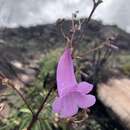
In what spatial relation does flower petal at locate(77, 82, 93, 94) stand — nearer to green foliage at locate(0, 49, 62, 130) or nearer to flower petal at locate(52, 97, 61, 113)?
flower petal at locate(52, 97, 61, 113)

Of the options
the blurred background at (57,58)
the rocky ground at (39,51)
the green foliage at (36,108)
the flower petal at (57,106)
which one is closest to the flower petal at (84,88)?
the flower petal at (57,106)

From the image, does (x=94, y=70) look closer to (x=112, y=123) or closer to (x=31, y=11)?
(x=112, y=123)

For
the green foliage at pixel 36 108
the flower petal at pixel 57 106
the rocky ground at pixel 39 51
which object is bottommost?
the rocky ground at pixel 39 51

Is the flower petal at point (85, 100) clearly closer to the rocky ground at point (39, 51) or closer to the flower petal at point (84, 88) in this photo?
the flower petal at point (84, 88)

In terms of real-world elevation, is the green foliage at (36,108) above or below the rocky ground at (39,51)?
above

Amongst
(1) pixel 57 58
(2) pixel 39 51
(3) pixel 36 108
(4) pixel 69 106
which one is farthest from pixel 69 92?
(2) pixel 39 51

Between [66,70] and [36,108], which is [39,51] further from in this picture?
[66,70]

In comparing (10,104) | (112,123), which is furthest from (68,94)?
(112,123)
